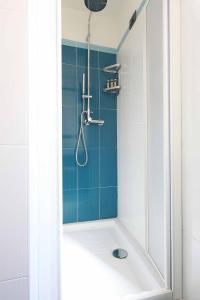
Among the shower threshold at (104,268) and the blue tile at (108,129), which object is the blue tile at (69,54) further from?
the shower threshold at (104,268)

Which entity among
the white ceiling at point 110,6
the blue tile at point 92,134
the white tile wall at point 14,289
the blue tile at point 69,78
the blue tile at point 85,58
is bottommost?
the white tile wall at point 14,289

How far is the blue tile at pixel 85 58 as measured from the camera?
77.5 inches

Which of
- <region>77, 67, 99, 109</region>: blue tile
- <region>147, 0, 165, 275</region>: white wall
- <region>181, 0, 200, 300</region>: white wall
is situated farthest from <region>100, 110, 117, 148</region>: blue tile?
<region>181, 0, 200, 300</region>: white wall

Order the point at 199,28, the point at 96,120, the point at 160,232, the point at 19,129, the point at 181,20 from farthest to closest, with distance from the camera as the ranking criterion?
the point at 96,120 → the point at 160,232 → the point at 181,20 → the point at 199,28 → the point at 19,129

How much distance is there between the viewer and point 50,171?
64 cm

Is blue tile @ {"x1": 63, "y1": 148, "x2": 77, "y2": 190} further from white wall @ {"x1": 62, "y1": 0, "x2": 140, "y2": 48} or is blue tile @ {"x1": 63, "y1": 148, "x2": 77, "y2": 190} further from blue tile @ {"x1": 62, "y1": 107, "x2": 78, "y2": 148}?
white wall @ {"x1": 62, "y1": 0, "x2": 140, "y2": 48}

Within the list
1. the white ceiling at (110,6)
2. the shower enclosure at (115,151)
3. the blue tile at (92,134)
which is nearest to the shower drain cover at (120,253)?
the shower enclosure at (115,151)

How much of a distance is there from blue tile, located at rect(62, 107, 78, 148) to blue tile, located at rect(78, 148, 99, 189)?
0.13 metres

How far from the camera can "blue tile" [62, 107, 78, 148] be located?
1934 mm

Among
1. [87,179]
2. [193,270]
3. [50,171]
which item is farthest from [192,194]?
[87,179]

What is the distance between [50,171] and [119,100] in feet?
5.02

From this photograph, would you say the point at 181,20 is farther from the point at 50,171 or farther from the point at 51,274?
the point at 51,274

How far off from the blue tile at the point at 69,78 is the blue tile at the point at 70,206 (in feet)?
3.22

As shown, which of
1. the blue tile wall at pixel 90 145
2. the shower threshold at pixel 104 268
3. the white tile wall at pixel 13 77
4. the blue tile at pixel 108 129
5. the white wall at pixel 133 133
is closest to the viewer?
the white tile wall at pixel 13 77
